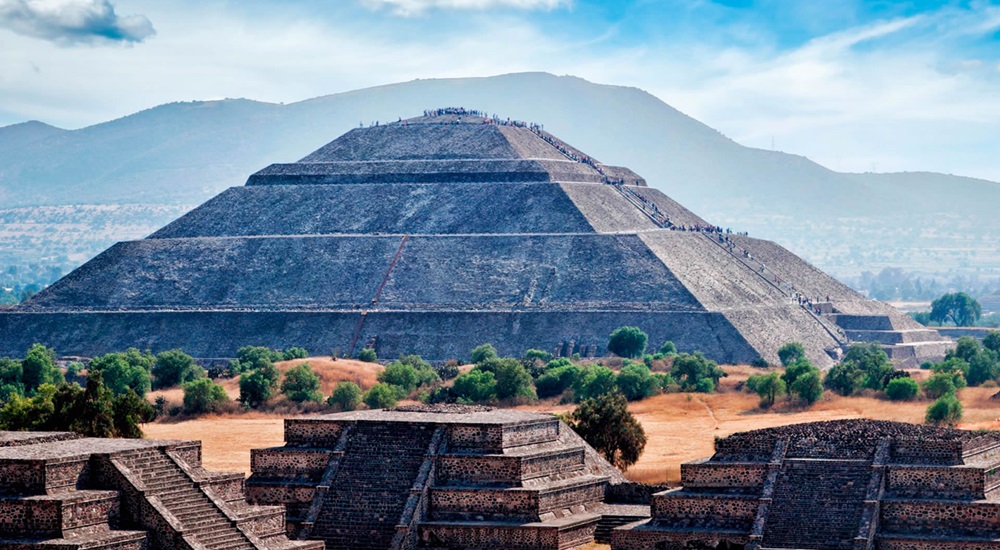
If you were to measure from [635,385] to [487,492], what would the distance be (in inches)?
1712

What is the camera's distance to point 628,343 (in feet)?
369

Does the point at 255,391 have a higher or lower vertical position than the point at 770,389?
lower

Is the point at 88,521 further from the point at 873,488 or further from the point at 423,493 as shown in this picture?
the point at 873,488

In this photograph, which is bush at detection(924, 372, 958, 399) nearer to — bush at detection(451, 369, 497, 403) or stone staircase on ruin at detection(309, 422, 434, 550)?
bush at detection(451, 369, 497, 403)

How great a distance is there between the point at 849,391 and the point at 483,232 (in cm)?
4697

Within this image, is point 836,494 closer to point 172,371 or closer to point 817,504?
point 817,504

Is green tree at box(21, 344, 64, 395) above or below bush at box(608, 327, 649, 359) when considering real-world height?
below

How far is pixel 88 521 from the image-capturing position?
40.5m

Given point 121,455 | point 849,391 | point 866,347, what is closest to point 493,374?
point 849,391

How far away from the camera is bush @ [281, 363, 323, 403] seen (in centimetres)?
8825

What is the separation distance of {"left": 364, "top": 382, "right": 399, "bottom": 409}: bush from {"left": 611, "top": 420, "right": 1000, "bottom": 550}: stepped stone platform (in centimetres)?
3741

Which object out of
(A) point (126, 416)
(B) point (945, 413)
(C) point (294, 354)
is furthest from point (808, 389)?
(A) point (126, 416)

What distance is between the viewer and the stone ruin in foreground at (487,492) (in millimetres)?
41312

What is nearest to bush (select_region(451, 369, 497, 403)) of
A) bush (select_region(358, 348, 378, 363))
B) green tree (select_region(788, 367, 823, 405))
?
green tree (select_region(788, 367, 823, 405))
